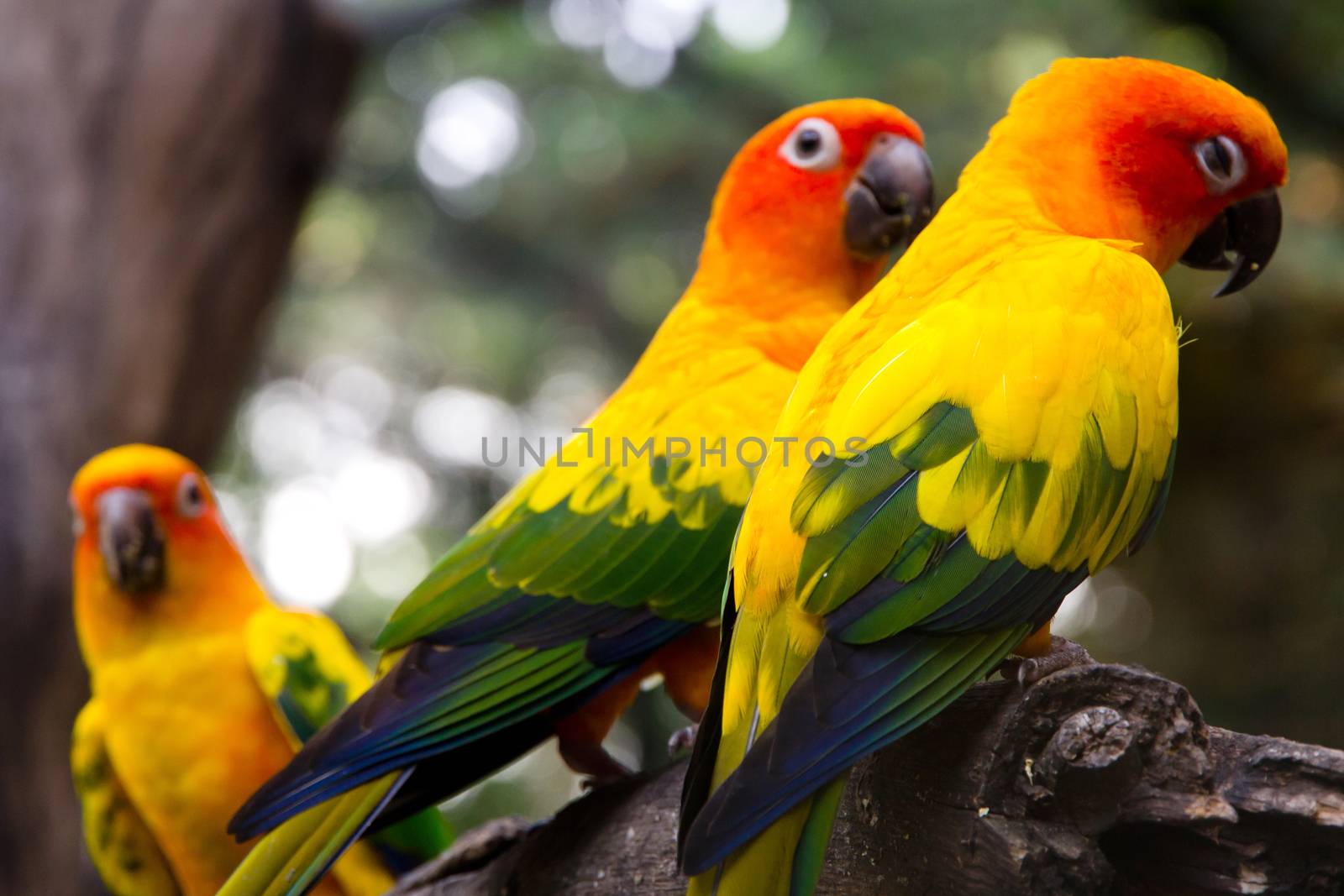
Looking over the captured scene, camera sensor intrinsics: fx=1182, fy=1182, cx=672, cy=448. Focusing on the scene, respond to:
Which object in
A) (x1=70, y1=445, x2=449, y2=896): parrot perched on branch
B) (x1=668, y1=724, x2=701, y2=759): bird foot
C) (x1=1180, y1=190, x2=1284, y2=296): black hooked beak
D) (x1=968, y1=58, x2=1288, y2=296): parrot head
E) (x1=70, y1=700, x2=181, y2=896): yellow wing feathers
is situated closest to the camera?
(x1=968, y1=58, x2=1288, y2=296): parrot head

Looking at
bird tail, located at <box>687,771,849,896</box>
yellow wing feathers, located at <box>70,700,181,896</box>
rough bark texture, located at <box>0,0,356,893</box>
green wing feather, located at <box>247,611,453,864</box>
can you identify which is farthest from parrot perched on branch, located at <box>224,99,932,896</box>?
rough bark texture, located at <box>0,0,356,893</box>

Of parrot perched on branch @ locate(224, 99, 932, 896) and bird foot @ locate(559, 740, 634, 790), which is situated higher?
parrot perched on branch @ locate(224, 99, 932, 896)

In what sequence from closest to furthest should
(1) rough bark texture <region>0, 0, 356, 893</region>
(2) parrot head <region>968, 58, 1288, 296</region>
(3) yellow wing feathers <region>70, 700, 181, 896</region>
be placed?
(2) parrot head <region>968, 58, 1288, 296</region> → (3) yellow wing feathers <region>70, 700, 181, 896</region> → (1) rough bark texture <region>0, 0, 356, 893</region>

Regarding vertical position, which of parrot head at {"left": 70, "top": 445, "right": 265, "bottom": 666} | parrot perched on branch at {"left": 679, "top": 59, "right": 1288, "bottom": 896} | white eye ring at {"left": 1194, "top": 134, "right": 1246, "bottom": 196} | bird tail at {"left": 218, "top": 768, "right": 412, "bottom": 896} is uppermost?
white eye ring at {"left": 1194, "top": 134, "right": 1246, "bottom": 196}

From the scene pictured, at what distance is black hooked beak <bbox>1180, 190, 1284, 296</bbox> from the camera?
5.47ft

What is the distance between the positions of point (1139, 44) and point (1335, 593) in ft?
5.58

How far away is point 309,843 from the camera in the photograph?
5.24 feet

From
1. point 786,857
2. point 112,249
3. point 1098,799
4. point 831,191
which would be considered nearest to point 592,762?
point 786,857

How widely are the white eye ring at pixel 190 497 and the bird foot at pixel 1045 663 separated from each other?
1.61 metres

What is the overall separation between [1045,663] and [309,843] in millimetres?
1002

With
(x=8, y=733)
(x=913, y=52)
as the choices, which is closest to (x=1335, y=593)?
(x=913, y=52)

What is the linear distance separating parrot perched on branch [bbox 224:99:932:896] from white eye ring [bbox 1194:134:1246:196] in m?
0.49

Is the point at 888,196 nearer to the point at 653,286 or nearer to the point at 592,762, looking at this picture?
the point at 592,762

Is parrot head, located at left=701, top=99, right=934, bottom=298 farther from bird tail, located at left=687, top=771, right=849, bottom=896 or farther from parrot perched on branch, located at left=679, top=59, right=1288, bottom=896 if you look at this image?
bird tail, located at left=687, top=771, right=849, bottom=896
